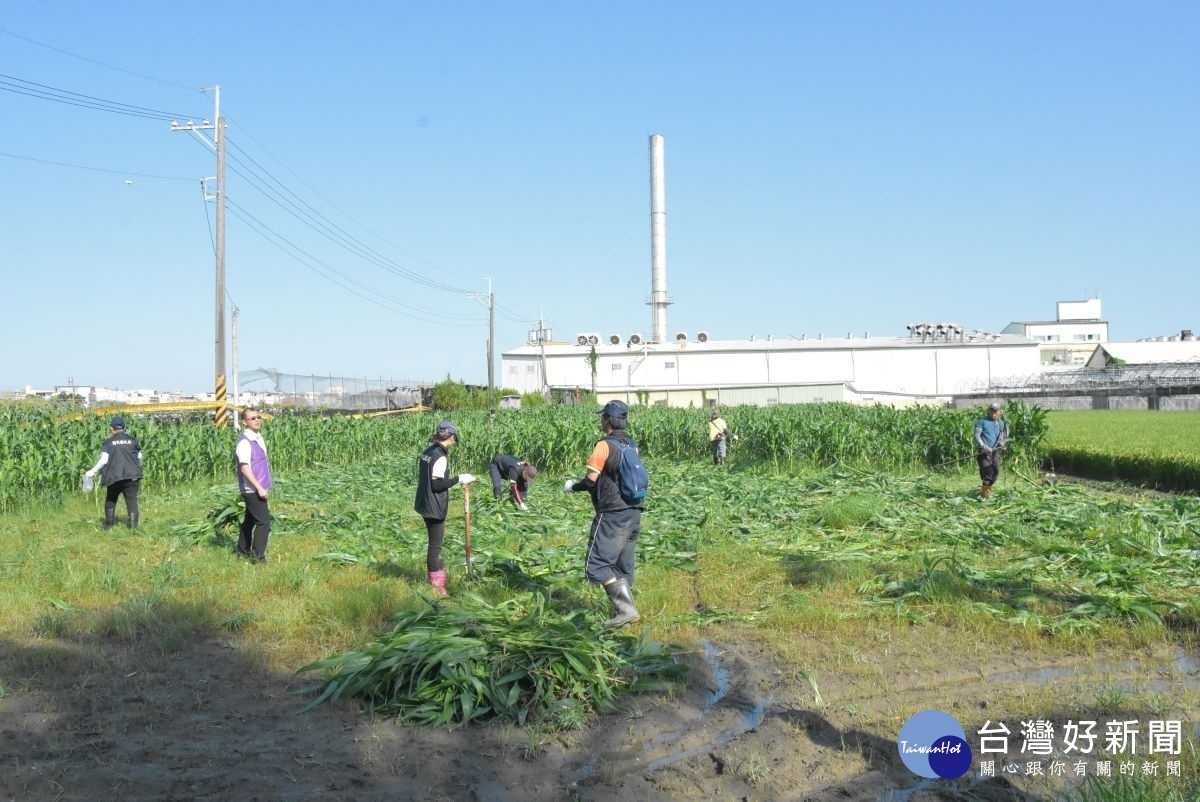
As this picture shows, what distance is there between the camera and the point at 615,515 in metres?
8.03

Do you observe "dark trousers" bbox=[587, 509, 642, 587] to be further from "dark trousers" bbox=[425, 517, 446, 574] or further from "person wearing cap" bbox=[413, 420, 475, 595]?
"dark trousers" bbox=[425, 517, 446, 574]

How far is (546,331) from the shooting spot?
77562 mm

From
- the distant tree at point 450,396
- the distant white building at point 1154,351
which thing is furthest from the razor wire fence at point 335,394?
the distant white building at point 1154,351

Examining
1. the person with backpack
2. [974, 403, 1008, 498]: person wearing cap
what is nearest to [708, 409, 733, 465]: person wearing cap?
[974, 403, 1008, 498]: person wearing cap

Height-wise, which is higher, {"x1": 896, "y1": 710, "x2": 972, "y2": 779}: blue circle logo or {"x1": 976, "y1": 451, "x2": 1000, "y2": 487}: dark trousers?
{"x1": 976, "y1": 451, "x2": 1000, "y2": 487}: dark trousers

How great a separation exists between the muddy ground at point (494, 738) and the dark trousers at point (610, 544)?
1074 millimetres

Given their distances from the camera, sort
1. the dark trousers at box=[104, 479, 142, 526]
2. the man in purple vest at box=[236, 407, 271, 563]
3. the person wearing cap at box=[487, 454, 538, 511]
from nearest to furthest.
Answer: the man in purple vest at box=[236, 407, 271, 563] → the dark trousers at box=[104, 479, 142, 526] → the person wearing cap at box=[487, 454, 538, 511]

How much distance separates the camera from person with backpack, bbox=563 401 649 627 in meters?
7.96

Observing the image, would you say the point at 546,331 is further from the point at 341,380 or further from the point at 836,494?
the point at 836,494

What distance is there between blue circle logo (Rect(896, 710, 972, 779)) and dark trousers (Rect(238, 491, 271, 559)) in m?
7.73

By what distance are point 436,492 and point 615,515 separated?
7.63ft

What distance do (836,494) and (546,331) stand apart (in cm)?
6110

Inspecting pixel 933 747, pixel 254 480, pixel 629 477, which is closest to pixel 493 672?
pixel 629 477

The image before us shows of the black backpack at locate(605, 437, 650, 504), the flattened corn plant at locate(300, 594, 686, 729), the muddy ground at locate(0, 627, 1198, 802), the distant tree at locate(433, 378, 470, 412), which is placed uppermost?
the distant tree at locate(433, 378, 470, 412)
